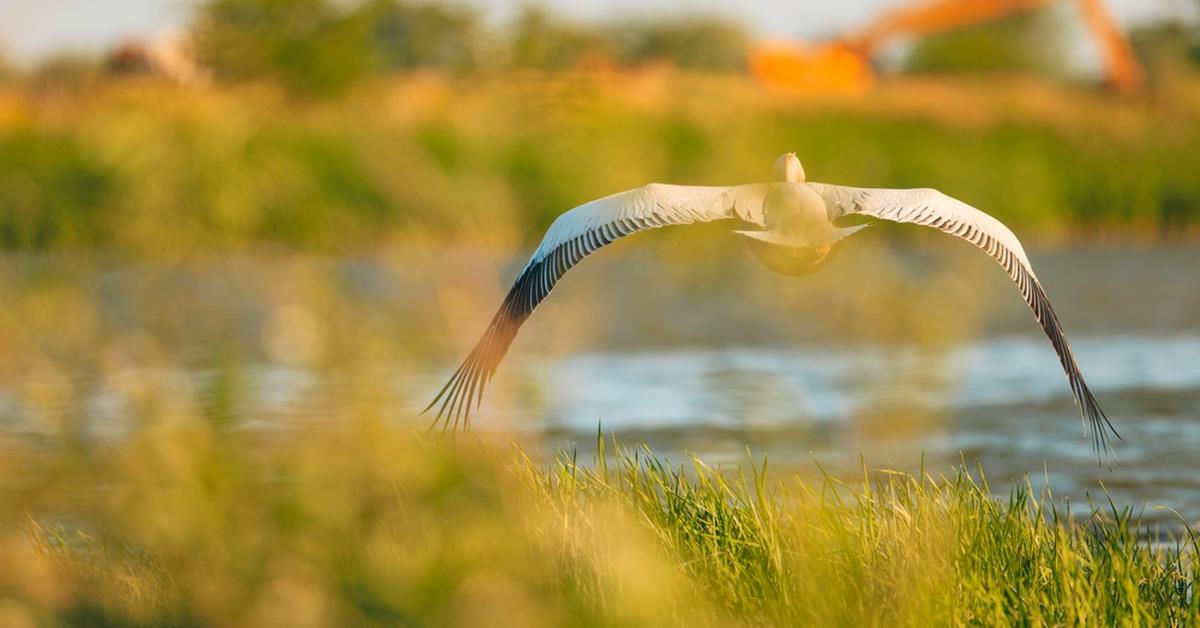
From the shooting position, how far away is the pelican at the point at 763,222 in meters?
5.51

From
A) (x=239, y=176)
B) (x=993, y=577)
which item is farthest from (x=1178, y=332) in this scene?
(x=993, y=577)

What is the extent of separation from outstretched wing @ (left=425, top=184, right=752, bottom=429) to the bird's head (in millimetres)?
150

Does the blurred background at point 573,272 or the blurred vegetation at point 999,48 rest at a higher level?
the blurred vegetation at point 999,48

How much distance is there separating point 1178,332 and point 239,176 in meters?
10.6

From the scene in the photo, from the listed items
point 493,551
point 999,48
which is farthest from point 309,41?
point 999,48

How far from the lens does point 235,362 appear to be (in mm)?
3924

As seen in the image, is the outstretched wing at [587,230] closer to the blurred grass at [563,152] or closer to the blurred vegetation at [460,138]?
the blurred vegetation at [460,138]

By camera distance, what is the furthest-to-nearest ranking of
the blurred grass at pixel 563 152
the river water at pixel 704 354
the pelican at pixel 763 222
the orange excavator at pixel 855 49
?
the orange excavator at pixel 855 49 → the blurred grass at pixel 563 152 → the pelican at pixel 763 222 → the river water at pixel 704 354

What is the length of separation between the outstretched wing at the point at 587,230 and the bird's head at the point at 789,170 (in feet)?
0.49

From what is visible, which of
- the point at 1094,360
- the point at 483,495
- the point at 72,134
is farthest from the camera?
the point at 72,134

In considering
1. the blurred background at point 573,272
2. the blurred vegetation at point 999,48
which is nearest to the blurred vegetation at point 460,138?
the blurred background at point 573,272

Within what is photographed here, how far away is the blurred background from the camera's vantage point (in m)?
4.09

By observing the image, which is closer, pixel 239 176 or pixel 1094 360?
pixel 239 176

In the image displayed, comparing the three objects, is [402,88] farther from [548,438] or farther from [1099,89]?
[1099,89]
